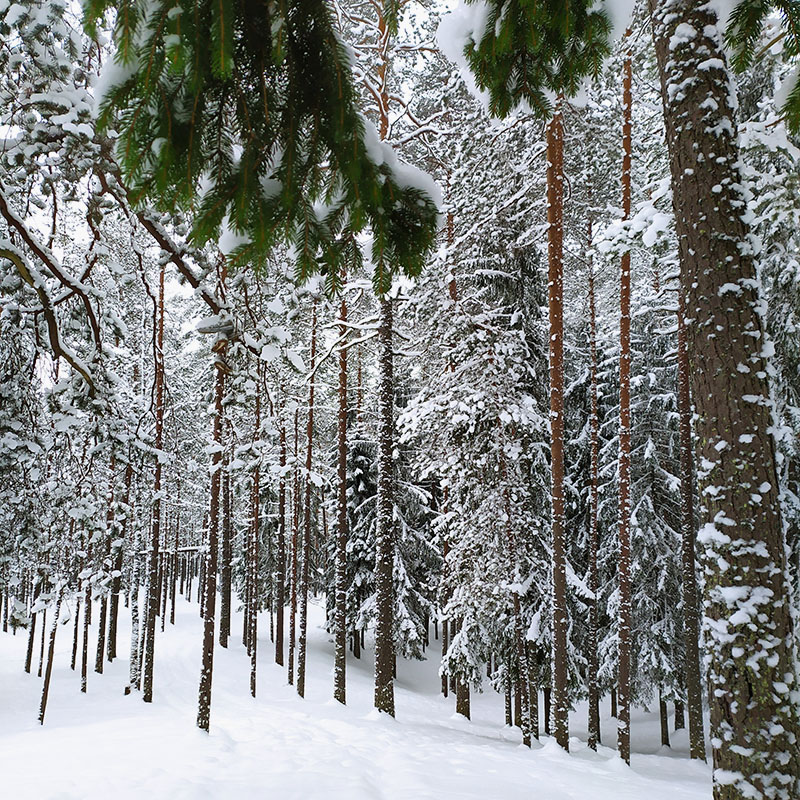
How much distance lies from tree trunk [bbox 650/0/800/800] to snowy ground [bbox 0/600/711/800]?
4820 mm

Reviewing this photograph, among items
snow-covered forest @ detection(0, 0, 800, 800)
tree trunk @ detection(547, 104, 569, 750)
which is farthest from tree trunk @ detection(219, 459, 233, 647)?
tree trunk @ detection(547, 104, 569, 750)

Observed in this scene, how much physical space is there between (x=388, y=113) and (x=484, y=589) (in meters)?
9.36

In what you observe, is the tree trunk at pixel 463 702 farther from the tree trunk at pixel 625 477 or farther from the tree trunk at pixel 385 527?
the tree trunk at pixel 625 477

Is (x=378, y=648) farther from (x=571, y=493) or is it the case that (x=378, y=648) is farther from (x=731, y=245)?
(x=731, y=245)

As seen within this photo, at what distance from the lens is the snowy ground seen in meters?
7.18

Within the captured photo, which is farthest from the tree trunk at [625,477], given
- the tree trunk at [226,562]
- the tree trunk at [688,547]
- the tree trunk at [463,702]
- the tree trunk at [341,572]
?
the tree trunk at [226,562]

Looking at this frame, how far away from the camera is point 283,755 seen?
8.93m

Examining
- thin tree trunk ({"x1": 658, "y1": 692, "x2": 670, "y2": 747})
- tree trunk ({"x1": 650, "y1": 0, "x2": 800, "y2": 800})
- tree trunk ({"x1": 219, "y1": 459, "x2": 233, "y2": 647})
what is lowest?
thin tree trunk ({"x1": 658, "y1": 692, "x2": 670, "y2": 747})

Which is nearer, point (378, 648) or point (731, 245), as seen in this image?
point (731, 245)

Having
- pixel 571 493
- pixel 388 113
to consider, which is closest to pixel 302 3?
pixel 388 113

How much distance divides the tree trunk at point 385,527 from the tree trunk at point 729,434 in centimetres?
840

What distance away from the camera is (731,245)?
318cm

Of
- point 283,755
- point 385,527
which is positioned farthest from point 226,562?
point 283,755

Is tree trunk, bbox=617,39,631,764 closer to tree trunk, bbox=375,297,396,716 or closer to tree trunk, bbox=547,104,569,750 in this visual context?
tree trunk, bbox=547,104,569,750
